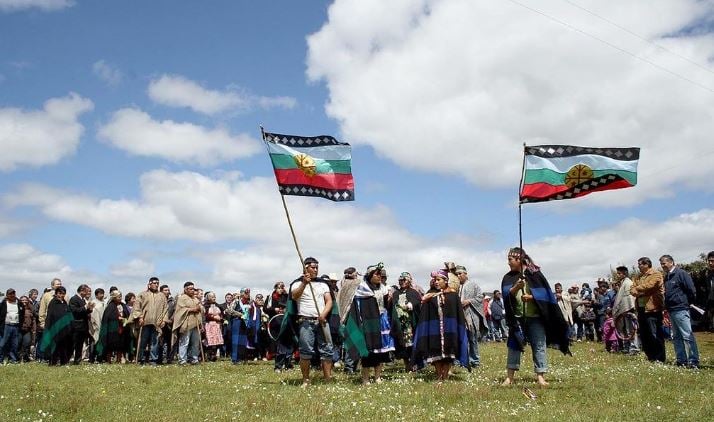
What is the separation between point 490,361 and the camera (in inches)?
665

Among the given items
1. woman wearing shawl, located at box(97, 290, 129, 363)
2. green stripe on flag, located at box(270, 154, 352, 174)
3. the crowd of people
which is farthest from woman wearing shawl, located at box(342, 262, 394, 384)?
woman wearing shawl, located at box(97, 290, 129, 363)

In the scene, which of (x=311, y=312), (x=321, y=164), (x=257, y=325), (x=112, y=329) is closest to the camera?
(x=311, y=312)

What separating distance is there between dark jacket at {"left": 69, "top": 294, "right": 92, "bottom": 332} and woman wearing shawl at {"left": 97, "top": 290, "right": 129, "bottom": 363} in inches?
22.5

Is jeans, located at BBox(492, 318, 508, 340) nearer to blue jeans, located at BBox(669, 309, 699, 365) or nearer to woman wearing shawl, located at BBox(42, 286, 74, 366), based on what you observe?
blue jeans, located at BBox(669, 309, 699, 365)

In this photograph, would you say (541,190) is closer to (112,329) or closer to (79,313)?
(112,329)

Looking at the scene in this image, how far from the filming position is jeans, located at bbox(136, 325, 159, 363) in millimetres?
18844

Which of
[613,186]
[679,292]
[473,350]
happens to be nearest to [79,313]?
[473,350]

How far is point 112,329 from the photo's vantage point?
1950 cm

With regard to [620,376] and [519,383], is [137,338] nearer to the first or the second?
[519,383]

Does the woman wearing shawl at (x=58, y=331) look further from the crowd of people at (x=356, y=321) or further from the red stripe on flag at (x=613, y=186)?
the red stripe on flag at (x=613, y=186)

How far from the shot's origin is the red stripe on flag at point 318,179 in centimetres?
1266

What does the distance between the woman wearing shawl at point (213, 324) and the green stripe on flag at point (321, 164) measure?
33.8ft

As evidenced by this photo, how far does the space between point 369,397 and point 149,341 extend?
11759 millimetres

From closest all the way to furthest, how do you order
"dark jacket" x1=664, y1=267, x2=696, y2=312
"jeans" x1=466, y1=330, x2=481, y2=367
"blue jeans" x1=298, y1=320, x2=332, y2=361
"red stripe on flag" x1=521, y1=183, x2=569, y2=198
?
"red stripe on flag" x1=521, y1=183, x2=569, y2=198
"blue jeans" x1=298, y1=320, x2=332, y2=361
"dark jacket" x1=664, y1=267, x2=696, y2=312
"jeans" x1=466, y1=330, x2=481, y2=367
